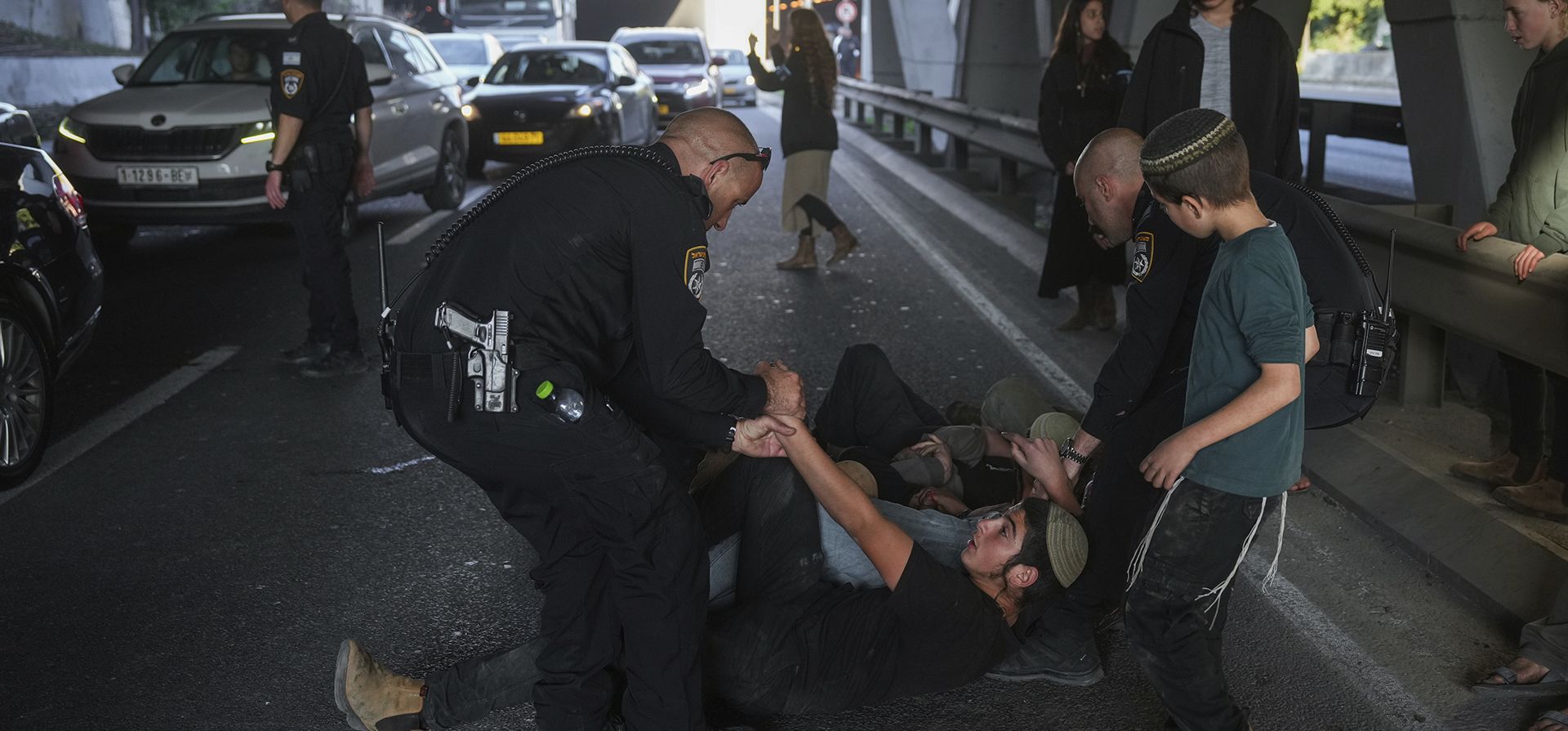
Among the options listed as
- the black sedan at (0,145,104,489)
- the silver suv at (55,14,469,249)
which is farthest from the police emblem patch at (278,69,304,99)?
the silver suv at (55,14,469,249)

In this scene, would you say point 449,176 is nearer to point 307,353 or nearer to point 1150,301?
point 307,353

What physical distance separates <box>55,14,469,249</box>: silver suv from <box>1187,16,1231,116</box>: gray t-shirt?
595cm

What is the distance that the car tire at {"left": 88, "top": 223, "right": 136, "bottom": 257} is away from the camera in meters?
10.0

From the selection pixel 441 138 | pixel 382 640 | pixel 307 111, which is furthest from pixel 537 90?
pixel 382 640

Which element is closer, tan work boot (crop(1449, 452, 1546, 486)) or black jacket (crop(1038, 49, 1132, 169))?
tan work boot (crop(1449, 452, 1546, 486))

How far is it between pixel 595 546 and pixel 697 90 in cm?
2174

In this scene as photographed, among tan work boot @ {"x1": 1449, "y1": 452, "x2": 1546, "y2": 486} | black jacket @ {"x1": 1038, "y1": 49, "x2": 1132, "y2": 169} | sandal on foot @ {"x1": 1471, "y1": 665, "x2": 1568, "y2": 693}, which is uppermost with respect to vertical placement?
black jacket @ {"x1": 1038, "y1": 49, "x2": 1132, "y2": 169}

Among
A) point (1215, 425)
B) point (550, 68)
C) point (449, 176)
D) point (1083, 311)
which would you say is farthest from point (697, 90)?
point (1215, 425)

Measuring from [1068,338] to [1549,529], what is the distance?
3234mm

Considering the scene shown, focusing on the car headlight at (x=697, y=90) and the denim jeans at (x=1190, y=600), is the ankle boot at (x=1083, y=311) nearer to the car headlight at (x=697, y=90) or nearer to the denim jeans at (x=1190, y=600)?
the denim jeans at (x=1190, y=600)

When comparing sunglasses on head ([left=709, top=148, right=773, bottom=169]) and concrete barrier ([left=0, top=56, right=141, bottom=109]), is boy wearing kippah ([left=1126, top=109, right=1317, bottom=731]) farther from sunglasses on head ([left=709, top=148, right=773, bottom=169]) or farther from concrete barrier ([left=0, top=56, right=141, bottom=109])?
concrete barrier ([left=0, top=56, right=141, bottom=109])

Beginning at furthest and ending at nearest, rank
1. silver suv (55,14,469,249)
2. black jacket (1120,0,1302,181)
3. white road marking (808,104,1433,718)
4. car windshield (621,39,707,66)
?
1. car windshield (621,39,707,66)
2. silver suv (55,14,469,249)
3. black jacket (1120,0,1302,181)
4. white road marking (808,104,1433,718)

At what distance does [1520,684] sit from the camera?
3.48 m

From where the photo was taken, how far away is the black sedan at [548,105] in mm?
15133
